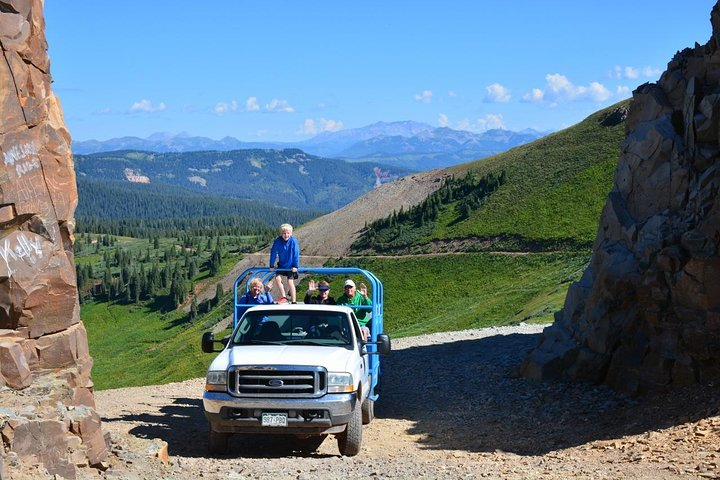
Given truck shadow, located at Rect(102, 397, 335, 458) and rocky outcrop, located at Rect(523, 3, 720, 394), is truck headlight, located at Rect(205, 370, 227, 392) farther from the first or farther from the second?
rocky outcrop, located at Rect(523, 3, 720, 394)

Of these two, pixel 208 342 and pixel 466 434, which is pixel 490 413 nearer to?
pixel 466 434

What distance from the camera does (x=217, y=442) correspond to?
14062mm

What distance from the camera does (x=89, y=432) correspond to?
37.6ft

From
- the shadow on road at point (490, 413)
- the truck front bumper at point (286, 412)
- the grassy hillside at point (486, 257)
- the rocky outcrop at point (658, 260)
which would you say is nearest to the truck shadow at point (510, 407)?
the shadow on road at point (490, 413)

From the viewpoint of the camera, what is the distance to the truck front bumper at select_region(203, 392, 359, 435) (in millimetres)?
13273

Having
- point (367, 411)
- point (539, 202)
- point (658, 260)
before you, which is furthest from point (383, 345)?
point (539, 202)

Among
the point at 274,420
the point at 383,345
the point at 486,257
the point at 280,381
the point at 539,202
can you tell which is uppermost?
the point at 383,345

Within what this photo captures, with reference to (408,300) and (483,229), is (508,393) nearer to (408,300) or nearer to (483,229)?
(408,300)

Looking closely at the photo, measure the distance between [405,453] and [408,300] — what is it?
61.9 meters

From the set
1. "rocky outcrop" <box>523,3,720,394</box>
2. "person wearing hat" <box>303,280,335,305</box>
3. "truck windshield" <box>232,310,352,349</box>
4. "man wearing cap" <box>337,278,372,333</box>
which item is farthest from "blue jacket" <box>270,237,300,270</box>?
"rocky outcrop" <box>523,3,720,394</box>

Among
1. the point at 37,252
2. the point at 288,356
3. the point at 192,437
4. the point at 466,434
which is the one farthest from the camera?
the point at 466,434

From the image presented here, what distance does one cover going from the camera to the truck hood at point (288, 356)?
13.5m

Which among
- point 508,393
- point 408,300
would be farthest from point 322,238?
point 508,393

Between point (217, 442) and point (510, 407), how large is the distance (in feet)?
23.4
